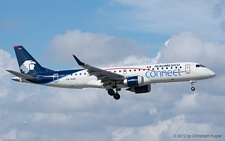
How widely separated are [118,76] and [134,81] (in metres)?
Answer: 2.44

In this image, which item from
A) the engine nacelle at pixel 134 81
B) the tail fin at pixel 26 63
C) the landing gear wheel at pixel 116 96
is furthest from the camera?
the tail fin at pixel 26 63

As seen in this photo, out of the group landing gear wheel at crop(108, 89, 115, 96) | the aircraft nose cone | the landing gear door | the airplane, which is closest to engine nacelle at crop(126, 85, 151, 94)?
the airplane

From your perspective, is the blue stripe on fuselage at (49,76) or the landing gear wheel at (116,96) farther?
the blue stripe on fuselage at (49,76)

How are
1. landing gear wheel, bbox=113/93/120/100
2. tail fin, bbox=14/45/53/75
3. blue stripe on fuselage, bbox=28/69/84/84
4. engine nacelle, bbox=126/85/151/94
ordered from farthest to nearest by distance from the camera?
tail fin, bbox=14/45/53/75 < engine nacelle, bbox=126/85/151/94 < blue stripe on fuselage, bbox=28/69/84/84 < landing gear wheel, bbox=113/93/120/100

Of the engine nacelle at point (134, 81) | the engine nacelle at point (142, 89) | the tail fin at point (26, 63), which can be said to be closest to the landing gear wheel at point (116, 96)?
the engine nacelle at point (142, 89)

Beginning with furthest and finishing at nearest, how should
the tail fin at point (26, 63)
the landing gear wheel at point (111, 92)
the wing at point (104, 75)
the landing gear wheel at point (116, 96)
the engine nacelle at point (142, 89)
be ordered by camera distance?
the tail fin at point (26, 63) < the engine nacelle at point (142, 89) < the landing gear wheel at point (116, 96) < the landing gear wheel at point (111, 92) < the wing at point (104, 75)

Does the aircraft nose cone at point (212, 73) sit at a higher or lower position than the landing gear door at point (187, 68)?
lower

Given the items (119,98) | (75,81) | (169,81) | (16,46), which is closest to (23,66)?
(16,46)

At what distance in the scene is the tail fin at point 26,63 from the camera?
8900 centimetres

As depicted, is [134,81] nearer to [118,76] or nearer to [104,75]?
[118,76]

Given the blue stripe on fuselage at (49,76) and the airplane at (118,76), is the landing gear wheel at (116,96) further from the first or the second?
the blue stripe on fuselage at (49,76)

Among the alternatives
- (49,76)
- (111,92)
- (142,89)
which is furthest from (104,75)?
(49,76)

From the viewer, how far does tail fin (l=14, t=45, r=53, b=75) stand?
89000mm

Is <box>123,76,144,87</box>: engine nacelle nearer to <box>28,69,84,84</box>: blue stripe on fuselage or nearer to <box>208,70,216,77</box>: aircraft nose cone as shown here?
<box>28,69,84,84</box>: blue stripe on fuselage
